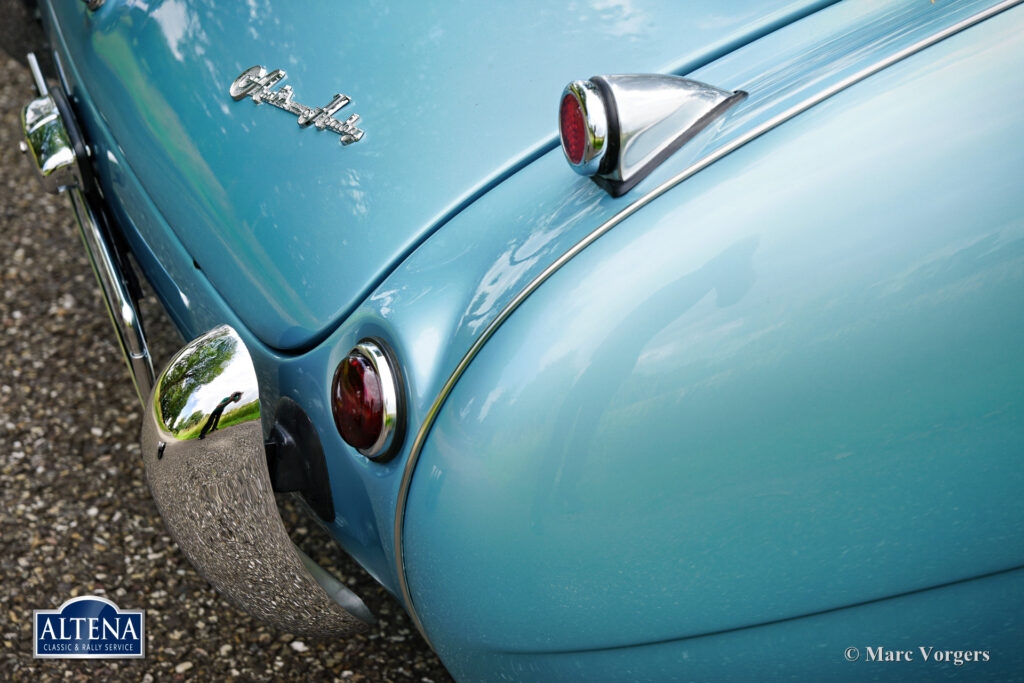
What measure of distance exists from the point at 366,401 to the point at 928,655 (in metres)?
0.82

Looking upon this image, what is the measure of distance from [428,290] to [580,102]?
0.34 m

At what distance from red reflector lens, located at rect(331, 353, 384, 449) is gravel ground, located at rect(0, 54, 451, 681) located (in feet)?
2.69

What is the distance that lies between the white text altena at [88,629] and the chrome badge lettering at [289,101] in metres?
Result: 1.15

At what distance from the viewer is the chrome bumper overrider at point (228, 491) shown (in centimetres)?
142

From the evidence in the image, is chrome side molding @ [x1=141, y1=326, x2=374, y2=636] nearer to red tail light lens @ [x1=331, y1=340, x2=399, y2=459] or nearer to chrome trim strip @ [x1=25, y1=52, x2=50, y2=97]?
red tail light lens @ [x1=331, y1=340, x2=399, y2=459]

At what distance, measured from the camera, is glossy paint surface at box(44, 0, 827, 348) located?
1479 mm

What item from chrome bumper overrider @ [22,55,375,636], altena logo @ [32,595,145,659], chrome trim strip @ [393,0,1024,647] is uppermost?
chrome trim strip @ [393,0,1024,647]

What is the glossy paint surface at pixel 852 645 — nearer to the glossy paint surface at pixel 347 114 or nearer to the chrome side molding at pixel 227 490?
the chrome side molding at pixel 227 490

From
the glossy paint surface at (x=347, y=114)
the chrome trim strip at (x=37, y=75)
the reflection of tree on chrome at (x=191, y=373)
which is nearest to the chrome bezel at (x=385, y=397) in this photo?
the glossy paint surface at (x=347, y=114)

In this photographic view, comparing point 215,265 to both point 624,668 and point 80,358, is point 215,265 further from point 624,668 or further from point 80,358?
point 80,358

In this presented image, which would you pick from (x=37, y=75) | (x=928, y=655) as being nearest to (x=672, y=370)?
(x=928, y=655)

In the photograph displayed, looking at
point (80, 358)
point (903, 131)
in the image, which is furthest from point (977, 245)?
point (80, 358)

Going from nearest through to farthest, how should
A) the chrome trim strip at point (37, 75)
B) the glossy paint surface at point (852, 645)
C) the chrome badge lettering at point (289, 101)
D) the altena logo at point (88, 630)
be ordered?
the glossy paint surface at point (852, 645) → the chrome badge lettering at point (289, 101) → the altena logo at point (88, 630) → the chrome trim strip at point (37, 75)

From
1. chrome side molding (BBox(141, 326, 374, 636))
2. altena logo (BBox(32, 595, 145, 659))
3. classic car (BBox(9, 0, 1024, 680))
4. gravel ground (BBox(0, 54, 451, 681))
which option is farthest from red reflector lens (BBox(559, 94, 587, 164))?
altena logo (BBox(32, 595, 145, 659))
